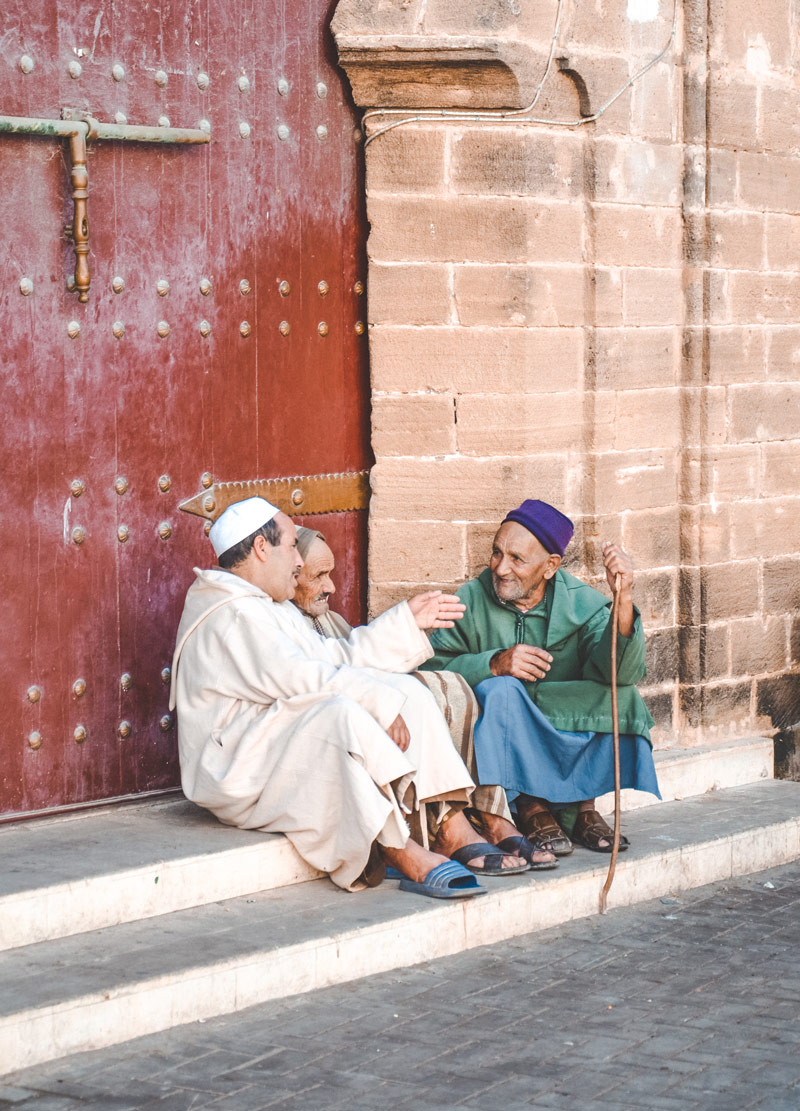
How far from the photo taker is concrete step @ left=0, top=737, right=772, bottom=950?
4691mm

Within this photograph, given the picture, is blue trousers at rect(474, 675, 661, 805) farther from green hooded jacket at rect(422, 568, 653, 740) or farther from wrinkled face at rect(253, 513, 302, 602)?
wrinkled face at rect(253, 513, 302, 602)

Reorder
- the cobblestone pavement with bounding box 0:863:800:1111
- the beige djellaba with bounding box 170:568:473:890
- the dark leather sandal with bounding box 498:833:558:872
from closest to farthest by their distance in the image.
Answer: the cobblestone pavement with bounding box 0:863:800:1111, the beige djellaba with bounding box 170:568:473:890, the dark leather sandal with bounding box 498:833:558:872

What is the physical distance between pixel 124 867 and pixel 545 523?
2017mm

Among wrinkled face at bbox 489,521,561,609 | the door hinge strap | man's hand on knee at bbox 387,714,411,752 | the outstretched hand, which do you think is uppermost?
the door hinge strap

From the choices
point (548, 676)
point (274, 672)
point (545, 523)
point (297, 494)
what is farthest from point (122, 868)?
point (545, 523)

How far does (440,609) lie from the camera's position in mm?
5707

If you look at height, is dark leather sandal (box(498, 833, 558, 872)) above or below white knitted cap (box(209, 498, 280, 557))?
below

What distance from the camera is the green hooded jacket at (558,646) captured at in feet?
Answer: 19.3

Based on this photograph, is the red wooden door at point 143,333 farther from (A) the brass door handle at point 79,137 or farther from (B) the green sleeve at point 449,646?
(B) the green sleeve at point 449,646

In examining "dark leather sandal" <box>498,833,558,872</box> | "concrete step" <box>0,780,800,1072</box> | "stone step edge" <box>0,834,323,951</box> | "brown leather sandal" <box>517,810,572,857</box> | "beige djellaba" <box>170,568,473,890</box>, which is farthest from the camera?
"brown leather sandal" <box>517,810,572,857</box>

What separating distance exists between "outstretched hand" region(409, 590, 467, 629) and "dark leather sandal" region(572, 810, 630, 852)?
87cm

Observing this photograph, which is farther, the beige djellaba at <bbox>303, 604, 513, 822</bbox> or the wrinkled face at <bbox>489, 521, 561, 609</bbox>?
the wrinkled face at <bbox>489, 521, 561, 609</bbox>

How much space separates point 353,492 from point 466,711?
1110mm

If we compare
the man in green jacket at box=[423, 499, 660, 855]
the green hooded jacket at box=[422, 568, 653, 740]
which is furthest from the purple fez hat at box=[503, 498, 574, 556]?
the green hooded jacket at box=[422, 568, 653, 740]
